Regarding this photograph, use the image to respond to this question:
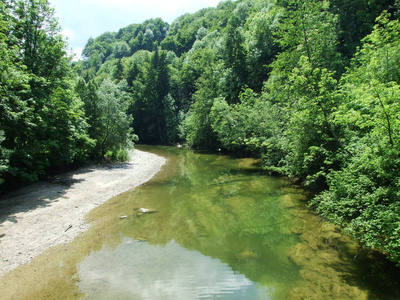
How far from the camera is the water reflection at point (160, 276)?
26.2 feet

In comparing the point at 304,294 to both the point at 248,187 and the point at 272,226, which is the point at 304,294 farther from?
the point at 248,187

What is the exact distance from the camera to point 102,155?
3084 centimetres

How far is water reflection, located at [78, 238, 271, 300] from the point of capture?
314 inches

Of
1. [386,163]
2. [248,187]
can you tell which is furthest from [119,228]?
[386,163]

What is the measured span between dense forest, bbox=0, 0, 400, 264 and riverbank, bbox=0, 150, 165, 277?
1.81 m

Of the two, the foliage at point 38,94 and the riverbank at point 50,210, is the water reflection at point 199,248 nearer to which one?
the riverbank at point 50,210

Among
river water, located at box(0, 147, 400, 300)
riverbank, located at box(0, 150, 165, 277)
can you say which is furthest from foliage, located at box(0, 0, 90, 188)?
river water, located at box(0, 147, 400, 300)

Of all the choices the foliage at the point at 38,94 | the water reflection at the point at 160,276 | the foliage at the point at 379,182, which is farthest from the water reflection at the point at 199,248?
the foliage at the point at 38,94

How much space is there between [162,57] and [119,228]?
196 feet

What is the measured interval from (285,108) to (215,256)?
1122cm

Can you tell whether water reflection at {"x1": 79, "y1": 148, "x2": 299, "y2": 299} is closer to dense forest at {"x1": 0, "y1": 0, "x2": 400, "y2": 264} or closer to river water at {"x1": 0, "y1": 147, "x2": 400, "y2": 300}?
river water at {"x1": 0, "y1": 147, "x2": 400, "y2": 300}

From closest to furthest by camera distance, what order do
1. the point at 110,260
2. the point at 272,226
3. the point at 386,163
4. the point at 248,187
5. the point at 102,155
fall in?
1. the point at 386,163
2. the point at 110,260
3. the point at 272,226
4. the point at 248,187
5. the point at 102,155

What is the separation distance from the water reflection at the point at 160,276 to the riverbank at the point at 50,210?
113 inches

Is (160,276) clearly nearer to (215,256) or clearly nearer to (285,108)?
(215,256)
